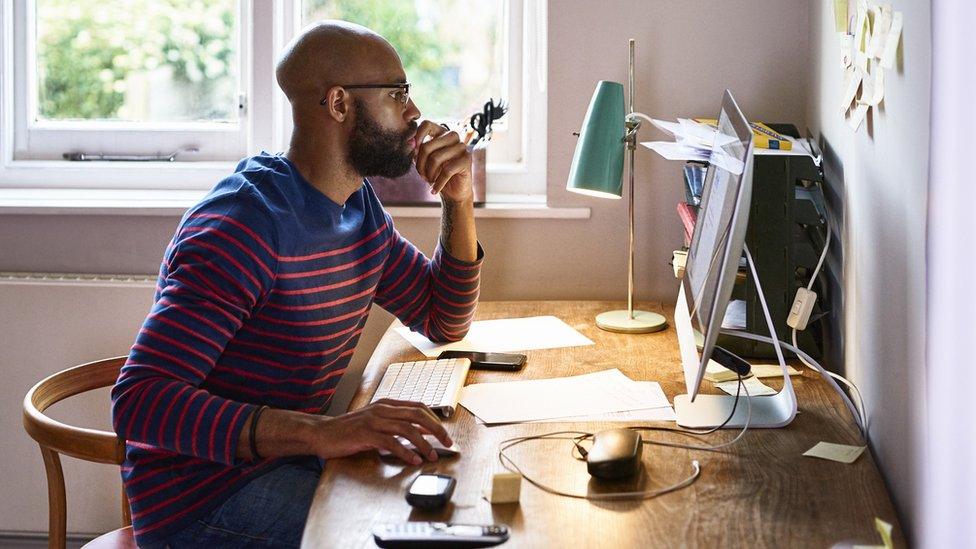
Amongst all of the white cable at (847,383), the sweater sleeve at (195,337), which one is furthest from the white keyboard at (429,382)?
the white cable at (847,383)

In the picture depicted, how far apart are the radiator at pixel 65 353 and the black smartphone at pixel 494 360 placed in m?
0.94

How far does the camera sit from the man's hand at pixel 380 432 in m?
1.21

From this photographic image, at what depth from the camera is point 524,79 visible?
2465 mm

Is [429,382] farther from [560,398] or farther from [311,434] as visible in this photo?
[311,434]

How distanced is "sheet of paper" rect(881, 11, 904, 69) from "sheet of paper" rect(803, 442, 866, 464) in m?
0.47

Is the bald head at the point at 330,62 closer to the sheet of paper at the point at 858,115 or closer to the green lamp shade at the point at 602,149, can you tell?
the green lamp shade at the point at 602,149

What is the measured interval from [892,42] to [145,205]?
5.63ft

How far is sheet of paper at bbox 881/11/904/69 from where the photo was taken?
1.15 metres

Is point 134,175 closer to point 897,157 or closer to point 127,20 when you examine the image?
point 127,20

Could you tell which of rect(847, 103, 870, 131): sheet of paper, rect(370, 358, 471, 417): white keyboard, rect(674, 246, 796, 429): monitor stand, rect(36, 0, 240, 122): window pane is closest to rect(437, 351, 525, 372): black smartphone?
rect(370, 358, 471, 417): white keyboard

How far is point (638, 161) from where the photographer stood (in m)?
2.23

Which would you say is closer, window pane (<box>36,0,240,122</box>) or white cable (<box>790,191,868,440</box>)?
white cable (<box>790,191,868,440</box>)

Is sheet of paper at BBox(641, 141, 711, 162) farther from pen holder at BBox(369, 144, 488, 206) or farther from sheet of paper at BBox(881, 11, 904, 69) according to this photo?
pen holder at BBox(369, 144, 488, 206)

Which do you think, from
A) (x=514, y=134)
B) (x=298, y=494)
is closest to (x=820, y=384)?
(x=298, y=494)
